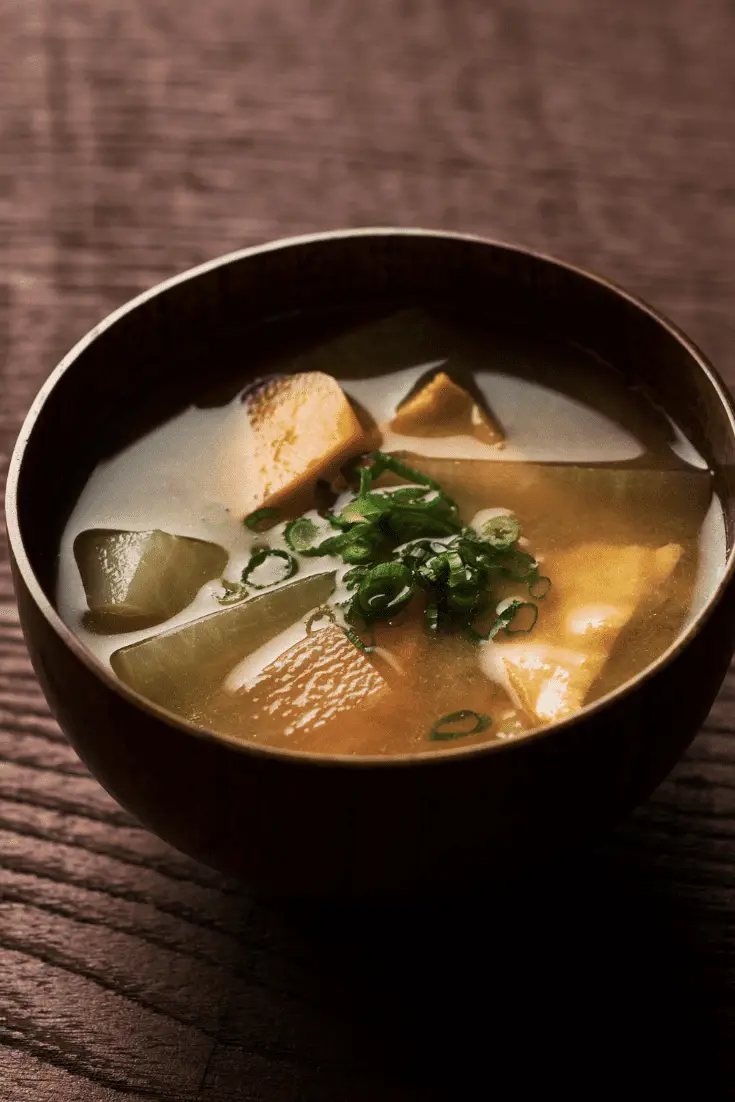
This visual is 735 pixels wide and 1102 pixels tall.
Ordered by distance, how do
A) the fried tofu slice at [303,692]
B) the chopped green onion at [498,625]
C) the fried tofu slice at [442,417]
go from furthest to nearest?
1. the fried tofu slice at [442,417]
2. the chopped green onion at [498,625]
3. the fried tofu slice at [303,692]

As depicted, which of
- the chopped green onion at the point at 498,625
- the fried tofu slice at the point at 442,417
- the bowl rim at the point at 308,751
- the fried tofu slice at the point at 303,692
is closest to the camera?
the bowl rim at the point at 308,751

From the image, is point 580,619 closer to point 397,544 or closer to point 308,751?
point 397,544

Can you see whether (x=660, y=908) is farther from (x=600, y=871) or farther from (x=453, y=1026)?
(x=453, y=1026)

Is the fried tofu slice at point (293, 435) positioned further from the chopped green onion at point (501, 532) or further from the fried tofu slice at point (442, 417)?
the chopped green onion at point (501, 532)

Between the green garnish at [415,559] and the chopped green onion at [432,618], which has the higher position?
the green garnish at [415,559]

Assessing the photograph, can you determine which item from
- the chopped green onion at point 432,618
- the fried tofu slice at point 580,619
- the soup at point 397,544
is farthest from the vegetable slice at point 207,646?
the fried tofu slice at point 580,619

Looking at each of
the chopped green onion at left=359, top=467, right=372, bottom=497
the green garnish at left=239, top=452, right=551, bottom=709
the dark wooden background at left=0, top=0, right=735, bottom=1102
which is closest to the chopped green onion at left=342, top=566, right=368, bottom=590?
the green garnish at left=239, top=452, right=551, bottom=709

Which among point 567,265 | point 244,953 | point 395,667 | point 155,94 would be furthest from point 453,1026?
point 155,94

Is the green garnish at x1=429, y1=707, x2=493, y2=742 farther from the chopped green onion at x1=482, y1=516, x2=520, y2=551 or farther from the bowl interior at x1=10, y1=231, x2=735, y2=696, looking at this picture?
the bowl interior at x1=10, y1=231, x2=735, y2=696
